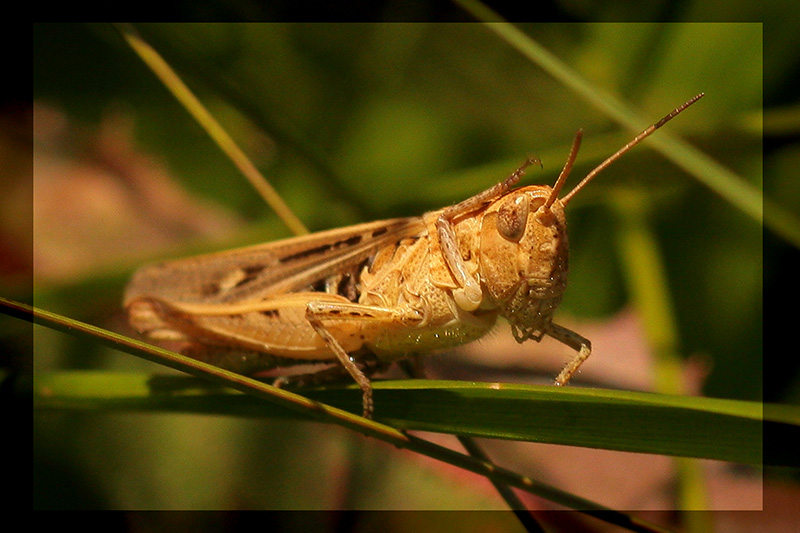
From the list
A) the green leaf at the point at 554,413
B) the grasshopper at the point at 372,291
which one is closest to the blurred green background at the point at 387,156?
the grasshopper at the point at 372,291

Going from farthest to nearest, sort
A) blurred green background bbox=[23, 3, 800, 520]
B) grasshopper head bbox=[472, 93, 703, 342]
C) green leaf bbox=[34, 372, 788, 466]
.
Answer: blurred green background bbox=[23, 3, 800, 520] → grasshopper head bbox=[472, 93, 703, 342] → green leaf bbox=[34, 372, 788, 466]

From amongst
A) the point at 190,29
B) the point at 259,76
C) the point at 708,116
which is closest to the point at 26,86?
the point at 190,29

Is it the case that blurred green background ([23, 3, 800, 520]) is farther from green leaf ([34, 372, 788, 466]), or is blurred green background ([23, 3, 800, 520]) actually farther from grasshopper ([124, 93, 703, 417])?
green leaf ([34, 372, 788, 466])

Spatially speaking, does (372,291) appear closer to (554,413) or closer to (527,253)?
(527,253)

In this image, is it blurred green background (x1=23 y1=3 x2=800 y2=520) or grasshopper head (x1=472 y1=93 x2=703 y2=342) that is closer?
grasshopper head (x1=472 y1=93 x2=703 y2=342)

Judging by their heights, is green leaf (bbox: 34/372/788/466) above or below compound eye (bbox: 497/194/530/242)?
below

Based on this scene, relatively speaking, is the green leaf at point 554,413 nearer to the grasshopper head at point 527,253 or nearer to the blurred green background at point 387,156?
the grasshopper head at point 527,253

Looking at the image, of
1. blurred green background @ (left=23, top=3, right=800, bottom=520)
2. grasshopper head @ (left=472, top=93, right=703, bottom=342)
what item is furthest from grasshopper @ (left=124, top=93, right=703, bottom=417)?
blurred green background @ (left=23, top=3, right=800, bottom=520)

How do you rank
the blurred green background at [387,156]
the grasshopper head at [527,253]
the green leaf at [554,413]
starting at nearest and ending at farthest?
the green leaf at [554,413] < the grasshopper head at [527,253] < the blurred green background at [387,156]
